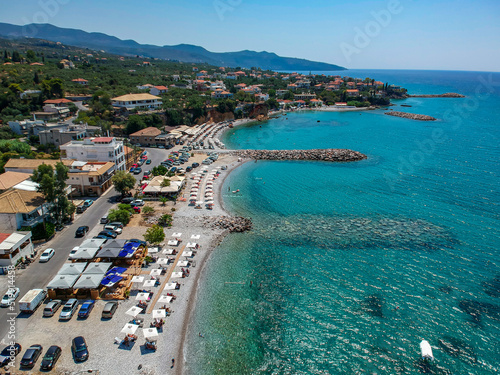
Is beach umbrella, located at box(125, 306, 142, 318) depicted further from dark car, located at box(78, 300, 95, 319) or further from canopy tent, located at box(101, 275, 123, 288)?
canopy tent, located at box(101, 275, 123, 288)

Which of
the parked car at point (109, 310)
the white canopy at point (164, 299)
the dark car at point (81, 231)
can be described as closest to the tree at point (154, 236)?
the dark car at point (81, 231)

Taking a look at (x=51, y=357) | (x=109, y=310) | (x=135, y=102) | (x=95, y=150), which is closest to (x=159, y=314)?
(x=109, y=310)

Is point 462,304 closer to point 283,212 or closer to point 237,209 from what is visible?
point 283,212

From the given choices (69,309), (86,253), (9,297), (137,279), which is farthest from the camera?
(86,253)

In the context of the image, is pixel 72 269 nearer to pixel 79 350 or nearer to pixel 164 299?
pixel 79 350

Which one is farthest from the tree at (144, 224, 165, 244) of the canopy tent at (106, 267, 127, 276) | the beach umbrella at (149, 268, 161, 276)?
the canopy tent at (106, 267, 127, 276)
